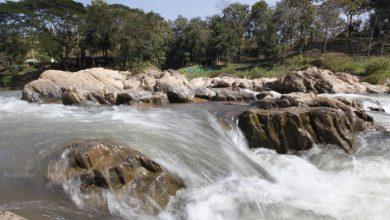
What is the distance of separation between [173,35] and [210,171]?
186ft

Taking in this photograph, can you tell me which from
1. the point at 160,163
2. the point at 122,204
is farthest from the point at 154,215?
the point at 160,163

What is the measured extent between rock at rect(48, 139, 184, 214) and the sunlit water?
18cm

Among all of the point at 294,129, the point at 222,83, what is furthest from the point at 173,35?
the point at 294,129

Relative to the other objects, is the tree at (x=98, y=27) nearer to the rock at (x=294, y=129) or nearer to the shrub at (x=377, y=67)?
the shrub at (x=377, y=67)

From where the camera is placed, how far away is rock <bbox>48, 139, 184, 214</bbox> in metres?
6.48

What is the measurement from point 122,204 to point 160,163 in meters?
1.37

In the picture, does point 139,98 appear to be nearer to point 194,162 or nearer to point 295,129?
point 295,129

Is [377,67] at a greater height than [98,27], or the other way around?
[98,27]

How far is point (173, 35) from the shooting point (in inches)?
2488

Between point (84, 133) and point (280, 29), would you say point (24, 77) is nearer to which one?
point (280, 29)

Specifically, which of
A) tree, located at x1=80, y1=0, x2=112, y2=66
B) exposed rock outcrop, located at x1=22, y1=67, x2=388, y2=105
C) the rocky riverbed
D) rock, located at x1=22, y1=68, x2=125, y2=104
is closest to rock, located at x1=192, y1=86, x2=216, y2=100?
exposed rock outcrop, located at x1=22, y1=67, x2=388, y2=105

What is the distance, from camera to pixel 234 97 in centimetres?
2005

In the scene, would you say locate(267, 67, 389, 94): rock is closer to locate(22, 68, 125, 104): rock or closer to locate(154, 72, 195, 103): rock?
locate(154, 72, 195, 103): rock

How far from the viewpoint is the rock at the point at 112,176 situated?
6484 millimetres
